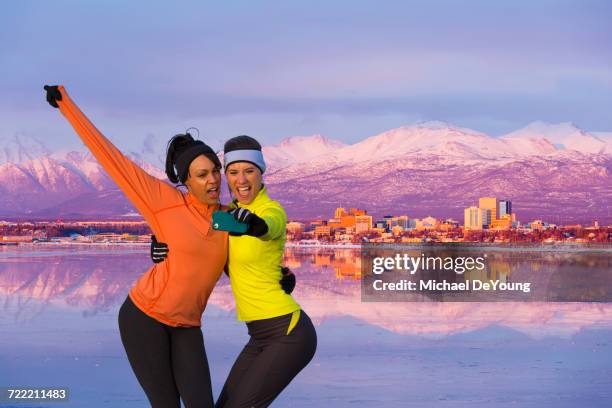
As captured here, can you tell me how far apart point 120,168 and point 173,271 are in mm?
440

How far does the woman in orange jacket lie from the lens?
13.3 ft

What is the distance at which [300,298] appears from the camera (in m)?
12.6

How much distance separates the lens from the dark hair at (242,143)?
13.3ft

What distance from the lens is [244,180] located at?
Answer: 4.02m

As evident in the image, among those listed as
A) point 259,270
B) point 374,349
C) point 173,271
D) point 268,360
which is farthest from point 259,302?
point 374,349

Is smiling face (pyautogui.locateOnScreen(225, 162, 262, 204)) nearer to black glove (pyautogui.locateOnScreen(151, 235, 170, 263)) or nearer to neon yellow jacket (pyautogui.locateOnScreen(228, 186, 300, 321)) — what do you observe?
neon yellow jacket (pyautogui.locateOnScreen(228, 186, 300, 321))

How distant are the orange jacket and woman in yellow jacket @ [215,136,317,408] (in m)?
0.10

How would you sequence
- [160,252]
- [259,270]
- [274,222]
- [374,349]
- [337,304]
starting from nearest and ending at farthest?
[274,222] < [259,270] < [160,252] < [374,349] < [337,304]

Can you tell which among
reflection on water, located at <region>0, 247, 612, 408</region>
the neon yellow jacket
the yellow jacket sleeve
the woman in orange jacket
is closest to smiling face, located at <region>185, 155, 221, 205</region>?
the woman in orange jacket

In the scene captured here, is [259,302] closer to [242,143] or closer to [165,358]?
[165,358]

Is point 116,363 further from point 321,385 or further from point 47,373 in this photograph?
point 321,385

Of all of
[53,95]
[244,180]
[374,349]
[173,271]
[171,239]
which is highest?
[53,95]

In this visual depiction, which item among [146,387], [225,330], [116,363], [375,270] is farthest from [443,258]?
[146,387]

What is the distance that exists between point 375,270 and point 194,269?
50.0 feet
